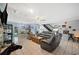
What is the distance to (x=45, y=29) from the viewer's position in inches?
95.0

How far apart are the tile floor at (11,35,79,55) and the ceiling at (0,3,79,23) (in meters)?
0.32

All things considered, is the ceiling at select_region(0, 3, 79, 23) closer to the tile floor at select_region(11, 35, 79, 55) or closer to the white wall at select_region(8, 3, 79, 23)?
the white wall at select_region(8, 3, 79, 23)

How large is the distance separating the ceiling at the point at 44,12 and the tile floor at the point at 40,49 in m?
0.32

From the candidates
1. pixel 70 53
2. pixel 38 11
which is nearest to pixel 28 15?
pixel 38 11

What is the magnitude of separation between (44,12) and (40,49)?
1.89 feet

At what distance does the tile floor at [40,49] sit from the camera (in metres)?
2.41

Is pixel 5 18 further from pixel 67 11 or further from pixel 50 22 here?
pixel 67 11

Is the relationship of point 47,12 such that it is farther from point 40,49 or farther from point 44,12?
point 40,49

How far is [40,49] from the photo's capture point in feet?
7.97

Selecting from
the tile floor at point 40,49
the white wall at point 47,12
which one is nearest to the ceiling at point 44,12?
the white wall at point 47,12

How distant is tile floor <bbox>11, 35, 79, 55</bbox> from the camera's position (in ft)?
7.90

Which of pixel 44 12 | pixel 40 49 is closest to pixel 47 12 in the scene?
pixel 44 12

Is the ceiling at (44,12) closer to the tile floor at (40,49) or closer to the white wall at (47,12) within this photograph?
the white wall at (47,12)

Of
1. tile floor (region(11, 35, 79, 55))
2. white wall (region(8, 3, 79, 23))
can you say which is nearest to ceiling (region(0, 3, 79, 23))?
white wall (region(8, 3, 79, 23))
